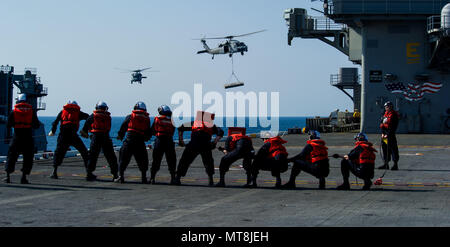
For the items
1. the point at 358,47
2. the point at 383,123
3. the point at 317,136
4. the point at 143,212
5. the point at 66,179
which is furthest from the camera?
the point at 358,47

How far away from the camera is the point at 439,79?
155 ft

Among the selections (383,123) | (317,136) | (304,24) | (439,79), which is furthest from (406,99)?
(317,136)

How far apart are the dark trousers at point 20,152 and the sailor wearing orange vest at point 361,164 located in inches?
327

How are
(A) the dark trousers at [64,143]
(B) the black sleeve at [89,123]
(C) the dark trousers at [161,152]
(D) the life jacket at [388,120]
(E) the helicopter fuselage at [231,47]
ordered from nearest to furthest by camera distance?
(C) the dark trousers at [161,152] → (B) the black sleeve at [89,123] → (A) the dark trousers at [64,143] → (D) the life jacket at [388,120] → (E) the helicopter fuselage at [231,47]

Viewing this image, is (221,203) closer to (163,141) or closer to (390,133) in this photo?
(163,141)

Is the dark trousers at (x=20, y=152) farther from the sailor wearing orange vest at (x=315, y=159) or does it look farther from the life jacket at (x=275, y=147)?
the sailor wearing orange vest at (x=315, y=159)

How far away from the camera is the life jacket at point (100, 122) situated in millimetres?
16453

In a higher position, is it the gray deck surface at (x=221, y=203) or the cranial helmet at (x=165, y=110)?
the cranial helmet at (x=165, y=110)

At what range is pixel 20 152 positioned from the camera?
1578cm

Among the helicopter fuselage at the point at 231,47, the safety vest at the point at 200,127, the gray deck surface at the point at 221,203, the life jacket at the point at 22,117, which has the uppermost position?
the helicopter fuselage at the point at 231,47

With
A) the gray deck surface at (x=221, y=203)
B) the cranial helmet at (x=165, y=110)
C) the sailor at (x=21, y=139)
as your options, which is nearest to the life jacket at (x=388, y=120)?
the gray deck surface at (x=221, y=203)
